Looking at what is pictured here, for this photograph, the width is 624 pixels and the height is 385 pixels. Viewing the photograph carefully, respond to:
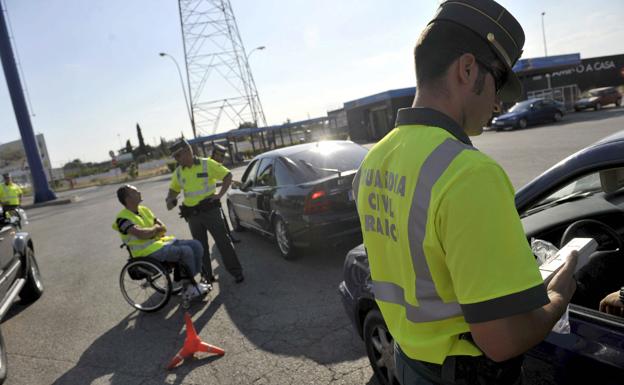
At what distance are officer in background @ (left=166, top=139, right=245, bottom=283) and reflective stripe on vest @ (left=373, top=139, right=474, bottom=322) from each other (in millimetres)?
4646

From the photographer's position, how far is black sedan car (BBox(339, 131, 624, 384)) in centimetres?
158

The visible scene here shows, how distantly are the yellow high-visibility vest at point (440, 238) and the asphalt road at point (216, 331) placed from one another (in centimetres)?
213

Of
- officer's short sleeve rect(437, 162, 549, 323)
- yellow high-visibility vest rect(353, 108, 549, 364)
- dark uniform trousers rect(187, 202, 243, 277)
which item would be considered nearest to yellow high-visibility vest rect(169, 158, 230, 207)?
dark uniform trousers rect(187, 202, 243, 277)

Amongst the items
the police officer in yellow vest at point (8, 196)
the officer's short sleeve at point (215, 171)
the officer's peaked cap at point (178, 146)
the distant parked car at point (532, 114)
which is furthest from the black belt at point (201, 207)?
the distant parked car at point (532, 114)

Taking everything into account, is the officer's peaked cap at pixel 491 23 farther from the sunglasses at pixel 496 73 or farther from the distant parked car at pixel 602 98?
the distant parked car at pixel 602 98

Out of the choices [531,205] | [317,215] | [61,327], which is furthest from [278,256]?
[531,205]

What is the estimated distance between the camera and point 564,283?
3.83ft

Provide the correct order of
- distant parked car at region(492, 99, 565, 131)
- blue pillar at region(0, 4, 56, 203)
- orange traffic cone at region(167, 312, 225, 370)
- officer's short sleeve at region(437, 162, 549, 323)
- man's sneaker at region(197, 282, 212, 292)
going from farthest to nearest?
distant parked car at region(492, 99, 565, 131), blue pillar at region(0, 4, 56, 203), man's sneaker at region(197, 282, 212, 292), orange traffic cone at region(167, 312, 225, 370), officer's short sleeve at region(437, 162, 549, 323)

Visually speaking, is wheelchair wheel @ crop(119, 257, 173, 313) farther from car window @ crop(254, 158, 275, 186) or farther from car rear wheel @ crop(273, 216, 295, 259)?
car window @ crop(254, 158, 275, 186)

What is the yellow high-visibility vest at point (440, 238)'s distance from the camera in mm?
979

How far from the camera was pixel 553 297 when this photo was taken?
113 cm

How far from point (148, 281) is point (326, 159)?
113 inches

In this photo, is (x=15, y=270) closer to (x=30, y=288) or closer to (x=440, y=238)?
(x=30, y=288)

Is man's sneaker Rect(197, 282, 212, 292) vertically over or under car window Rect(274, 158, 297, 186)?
under
